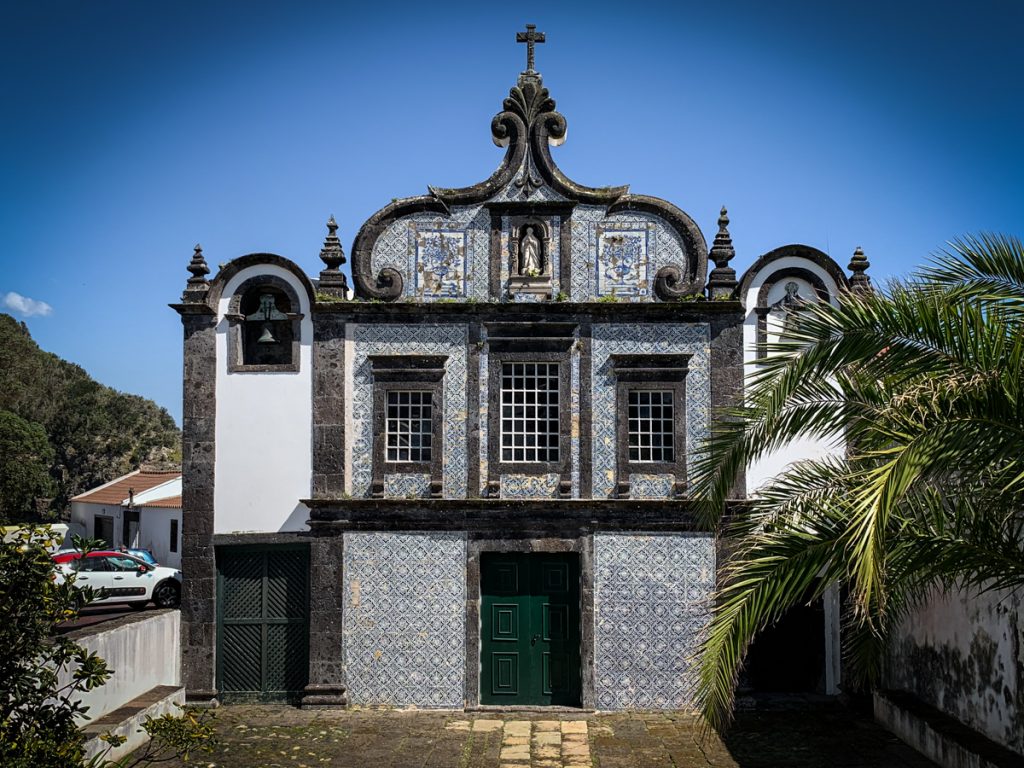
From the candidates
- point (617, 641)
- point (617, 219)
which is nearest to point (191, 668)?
point (617, 641)

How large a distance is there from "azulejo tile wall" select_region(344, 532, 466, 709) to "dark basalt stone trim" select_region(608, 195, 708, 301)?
15.2 ft

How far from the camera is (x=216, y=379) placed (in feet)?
43.6

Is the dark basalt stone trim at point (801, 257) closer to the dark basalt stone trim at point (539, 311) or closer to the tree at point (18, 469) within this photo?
→ the dark basalt stone trim at point (539, 311)

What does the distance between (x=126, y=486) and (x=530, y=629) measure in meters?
26.1

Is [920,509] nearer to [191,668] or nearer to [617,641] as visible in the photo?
[617,641]

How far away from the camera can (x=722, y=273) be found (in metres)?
13.2

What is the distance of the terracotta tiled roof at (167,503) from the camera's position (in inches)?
1171

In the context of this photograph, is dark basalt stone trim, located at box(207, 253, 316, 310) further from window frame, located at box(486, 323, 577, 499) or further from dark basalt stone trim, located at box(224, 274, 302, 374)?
window frame, located at box(486, 323, 577, 499)

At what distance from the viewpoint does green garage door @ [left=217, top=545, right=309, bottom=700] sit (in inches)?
512

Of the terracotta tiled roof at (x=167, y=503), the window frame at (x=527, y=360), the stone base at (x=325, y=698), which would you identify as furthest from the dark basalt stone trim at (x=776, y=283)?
the terracotta tiled roof at (x=167, y=503)

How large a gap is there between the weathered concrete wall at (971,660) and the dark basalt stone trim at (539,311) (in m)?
4.80

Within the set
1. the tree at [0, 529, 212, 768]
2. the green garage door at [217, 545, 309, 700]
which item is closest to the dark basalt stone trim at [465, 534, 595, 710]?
the green garage door at [217, 545, 309, 700]

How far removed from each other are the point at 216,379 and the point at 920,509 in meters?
9.93

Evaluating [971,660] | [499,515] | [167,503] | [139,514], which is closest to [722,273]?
[499,515]
